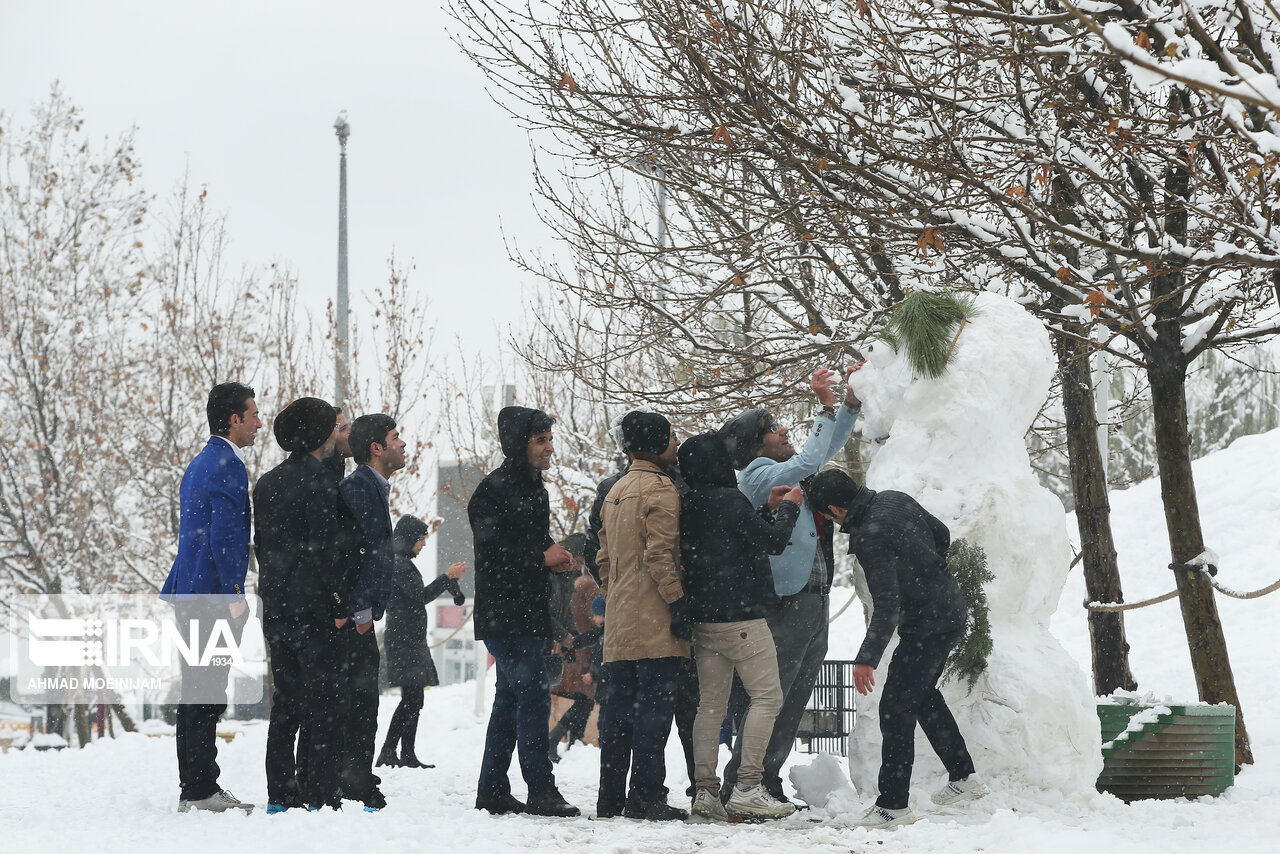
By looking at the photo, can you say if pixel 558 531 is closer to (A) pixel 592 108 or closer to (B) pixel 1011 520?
(A) pixel 592 108

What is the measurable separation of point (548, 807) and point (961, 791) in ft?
6.22

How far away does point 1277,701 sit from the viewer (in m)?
9.20

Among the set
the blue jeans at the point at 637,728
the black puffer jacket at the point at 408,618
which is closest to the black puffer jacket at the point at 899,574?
the blue jeans at the point at 637,728

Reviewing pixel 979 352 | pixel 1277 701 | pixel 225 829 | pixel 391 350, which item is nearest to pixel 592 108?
pixel 979 352

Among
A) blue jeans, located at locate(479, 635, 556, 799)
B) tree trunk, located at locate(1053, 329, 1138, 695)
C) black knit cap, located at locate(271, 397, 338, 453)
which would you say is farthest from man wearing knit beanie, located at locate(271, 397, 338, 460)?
tree trunk, located at locate(1053, 329, 1138, 695)

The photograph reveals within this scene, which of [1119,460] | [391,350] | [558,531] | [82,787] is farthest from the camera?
[1119,460]

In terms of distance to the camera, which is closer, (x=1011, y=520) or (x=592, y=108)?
(x=1011, y=520)

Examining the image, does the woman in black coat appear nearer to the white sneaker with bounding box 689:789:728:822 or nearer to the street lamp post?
the white sneaker with bounding box 689:789:728:822

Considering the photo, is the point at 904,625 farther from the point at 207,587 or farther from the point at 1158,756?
the point at 207,587

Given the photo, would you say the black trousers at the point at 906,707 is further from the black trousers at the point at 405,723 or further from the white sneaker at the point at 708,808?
the black trousers at the point at 405,723

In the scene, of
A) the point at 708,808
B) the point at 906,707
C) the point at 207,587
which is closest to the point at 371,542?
the point at 207,587

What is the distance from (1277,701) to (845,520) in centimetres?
593

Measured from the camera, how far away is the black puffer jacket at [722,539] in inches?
213

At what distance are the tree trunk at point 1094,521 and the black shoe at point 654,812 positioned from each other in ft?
11.6
